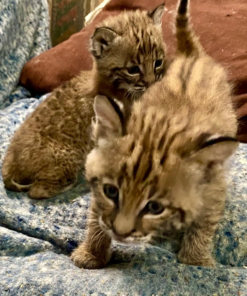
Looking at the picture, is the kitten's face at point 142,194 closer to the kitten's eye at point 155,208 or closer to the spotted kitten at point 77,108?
the kitten's eye at point 155,208

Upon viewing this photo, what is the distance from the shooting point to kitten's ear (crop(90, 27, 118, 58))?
7.01ft

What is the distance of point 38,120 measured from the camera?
2.15 m

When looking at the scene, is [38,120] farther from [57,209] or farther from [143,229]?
[143,229]

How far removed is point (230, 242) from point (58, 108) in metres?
1.14

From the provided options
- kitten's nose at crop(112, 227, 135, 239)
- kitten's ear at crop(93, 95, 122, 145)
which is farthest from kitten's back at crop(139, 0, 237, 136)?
kitten's nose at crop(112, 227, 135, 239)

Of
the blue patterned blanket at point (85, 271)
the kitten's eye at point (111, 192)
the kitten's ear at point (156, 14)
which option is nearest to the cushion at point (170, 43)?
the kitten's ear at point (156, 14)

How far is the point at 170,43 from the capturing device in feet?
8.75

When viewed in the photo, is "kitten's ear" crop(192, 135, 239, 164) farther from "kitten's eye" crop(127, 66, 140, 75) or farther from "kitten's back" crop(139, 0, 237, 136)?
"kitten's eye" crop(127, 66, 140, 75)

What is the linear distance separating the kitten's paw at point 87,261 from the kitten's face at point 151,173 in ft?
0.89

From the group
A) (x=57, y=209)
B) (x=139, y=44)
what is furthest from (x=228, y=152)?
(x=139, y=44)

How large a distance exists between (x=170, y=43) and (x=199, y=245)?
5.02 feet

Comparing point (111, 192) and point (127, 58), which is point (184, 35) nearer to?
point (127, 58)

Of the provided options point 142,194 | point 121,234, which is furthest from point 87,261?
point 142,194

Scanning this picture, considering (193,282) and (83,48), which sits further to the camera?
(83,48)
